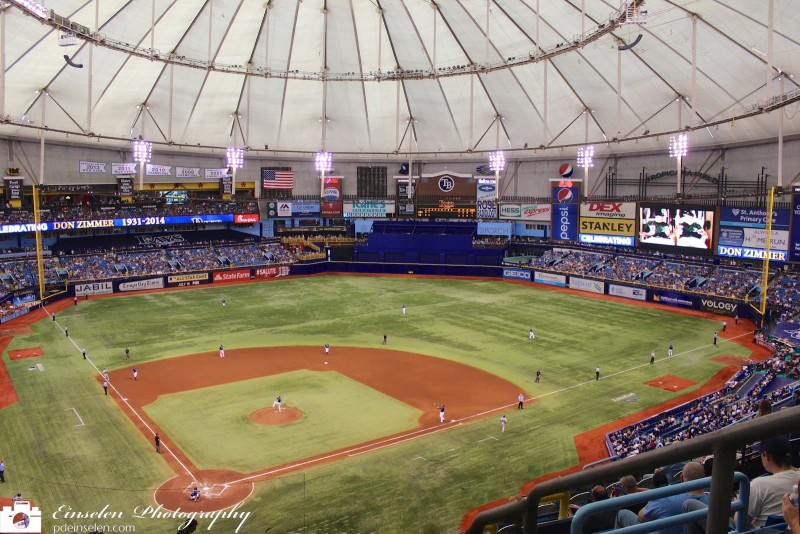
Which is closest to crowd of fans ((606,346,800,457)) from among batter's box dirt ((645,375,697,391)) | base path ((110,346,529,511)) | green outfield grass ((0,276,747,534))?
green outfield grass ((0,276,747,534))

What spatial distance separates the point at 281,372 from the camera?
133ft

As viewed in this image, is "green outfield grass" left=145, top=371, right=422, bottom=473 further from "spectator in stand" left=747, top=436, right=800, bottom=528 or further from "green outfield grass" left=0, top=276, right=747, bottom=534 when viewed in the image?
"spectator in stand" left=747, top=436, right=800, bottom=528

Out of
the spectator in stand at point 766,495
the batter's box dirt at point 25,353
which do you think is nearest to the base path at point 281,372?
the batter's box dirt at point 25,353

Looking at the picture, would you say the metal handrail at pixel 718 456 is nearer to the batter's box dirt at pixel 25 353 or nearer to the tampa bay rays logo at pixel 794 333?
the tampa bay rays logo at pixel 794 333

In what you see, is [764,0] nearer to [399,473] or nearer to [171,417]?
[399,473]

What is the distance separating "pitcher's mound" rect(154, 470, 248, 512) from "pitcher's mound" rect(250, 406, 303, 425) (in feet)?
18.4

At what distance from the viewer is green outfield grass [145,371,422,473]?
28.4 meters

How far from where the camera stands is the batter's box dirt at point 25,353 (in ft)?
140

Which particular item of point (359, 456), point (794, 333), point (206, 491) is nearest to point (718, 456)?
point (206, 491)

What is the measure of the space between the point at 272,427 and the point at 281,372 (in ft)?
30.5

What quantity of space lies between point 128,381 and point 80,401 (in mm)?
3847

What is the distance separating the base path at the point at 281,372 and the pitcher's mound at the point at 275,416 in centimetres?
5

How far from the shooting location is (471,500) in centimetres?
2411

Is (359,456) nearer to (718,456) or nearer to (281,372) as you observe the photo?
(281,372)
